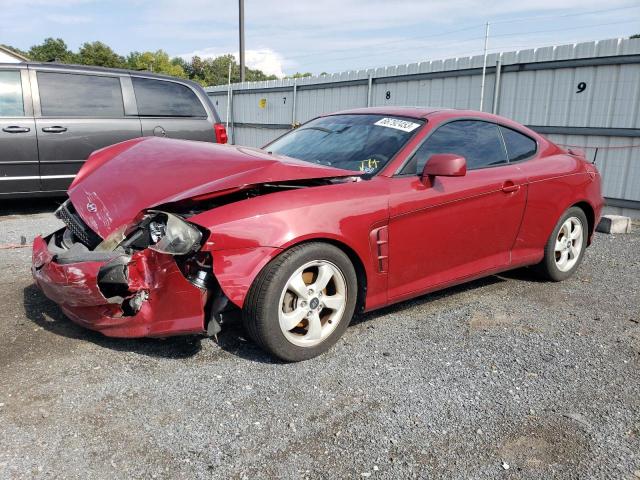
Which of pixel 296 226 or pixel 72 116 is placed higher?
pixel 72 116

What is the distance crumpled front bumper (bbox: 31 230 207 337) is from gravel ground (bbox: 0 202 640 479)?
0.27 metres

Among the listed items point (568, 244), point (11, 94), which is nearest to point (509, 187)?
point (568, 244)

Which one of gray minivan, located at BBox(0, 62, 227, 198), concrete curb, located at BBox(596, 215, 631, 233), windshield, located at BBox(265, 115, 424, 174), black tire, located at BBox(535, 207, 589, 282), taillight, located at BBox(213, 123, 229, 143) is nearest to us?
windshield, located at BBox(265, 115, 424, 174)

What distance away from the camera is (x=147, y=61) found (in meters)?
76.5

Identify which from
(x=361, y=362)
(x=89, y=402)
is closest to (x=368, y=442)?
(x=361, y=362)

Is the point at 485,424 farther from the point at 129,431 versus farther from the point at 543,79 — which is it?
the point at 543,79

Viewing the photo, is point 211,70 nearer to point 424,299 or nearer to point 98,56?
point 98,56

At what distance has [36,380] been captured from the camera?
273 cm

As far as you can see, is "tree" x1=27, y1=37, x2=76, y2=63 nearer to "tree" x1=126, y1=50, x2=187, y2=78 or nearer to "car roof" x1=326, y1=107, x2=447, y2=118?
"tree" x1=126, y1=50, x2=187, y2=78

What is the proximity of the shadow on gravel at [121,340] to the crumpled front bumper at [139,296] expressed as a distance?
11.0 inches

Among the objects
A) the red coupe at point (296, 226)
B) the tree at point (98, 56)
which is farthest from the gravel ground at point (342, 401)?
the tree at point (98, 56)

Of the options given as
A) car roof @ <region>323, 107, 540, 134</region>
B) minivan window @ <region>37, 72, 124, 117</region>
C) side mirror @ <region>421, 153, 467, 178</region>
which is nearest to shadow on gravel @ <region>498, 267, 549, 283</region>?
car roof @ <region>323, 107, 540, 134</region>

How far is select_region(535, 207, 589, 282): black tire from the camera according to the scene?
4430 mm

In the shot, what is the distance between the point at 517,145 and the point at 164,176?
2776 millimetres
